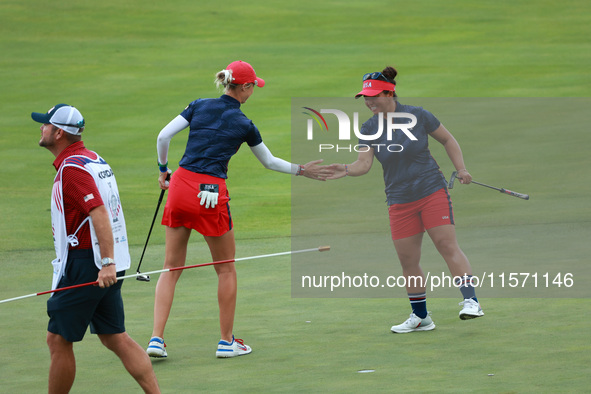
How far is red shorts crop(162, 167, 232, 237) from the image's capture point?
7254 millimetres

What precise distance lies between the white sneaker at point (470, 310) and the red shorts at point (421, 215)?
645 millimetres

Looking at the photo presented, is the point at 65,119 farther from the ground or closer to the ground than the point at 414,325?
farther from the ground

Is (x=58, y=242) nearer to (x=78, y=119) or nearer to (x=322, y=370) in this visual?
(x=78, y=119)

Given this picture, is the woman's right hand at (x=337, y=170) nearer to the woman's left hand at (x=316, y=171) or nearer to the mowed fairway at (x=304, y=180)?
the woman's left hand at (x=316, y=171)

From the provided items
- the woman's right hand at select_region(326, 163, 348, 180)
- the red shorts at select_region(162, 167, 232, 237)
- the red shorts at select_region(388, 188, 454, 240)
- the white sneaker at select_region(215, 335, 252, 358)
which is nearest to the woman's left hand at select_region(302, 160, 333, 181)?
the woman's right hand at select_region(326, 163, 348, 180)

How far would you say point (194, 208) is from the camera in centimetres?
725

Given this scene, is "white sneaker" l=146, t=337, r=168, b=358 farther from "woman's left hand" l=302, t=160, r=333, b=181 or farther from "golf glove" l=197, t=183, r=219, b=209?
"woman's left hand" l=302, t=160, r=333, b=181

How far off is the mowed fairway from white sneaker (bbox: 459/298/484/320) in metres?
0.10

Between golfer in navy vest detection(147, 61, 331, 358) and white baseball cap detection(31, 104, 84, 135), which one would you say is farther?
golfer in navy vest detection(147, 61, 331, 358)

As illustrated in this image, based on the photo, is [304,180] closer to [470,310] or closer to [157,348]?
[470,310]

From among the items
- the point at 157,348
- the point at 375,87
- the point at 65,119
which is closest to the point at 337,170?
the point at 375,87

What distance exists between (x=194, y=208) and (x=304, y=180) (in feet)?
37.0

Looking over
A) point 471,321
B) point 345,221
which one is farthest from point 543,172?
point 471,321

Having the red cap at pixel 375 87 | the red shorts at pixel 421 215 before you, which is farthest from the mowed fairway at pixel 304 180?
the red cap at pixel 375 87
